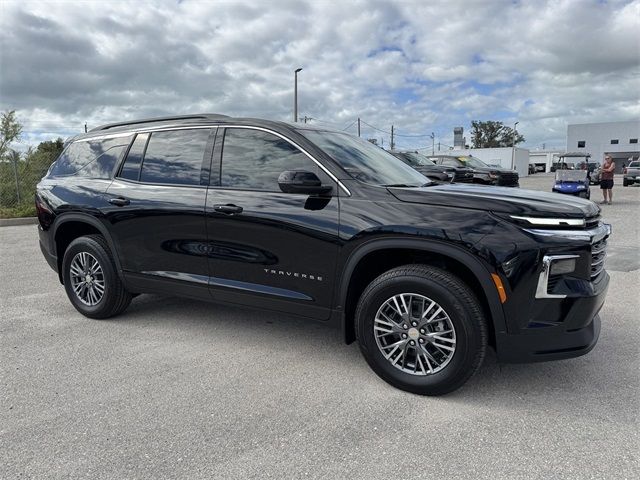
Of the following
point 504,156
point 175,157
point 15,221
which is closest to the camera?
point 175,157

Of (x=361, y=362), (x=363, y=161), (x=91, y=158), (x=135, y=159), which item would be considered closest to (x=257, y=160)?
(x=363, y=161)

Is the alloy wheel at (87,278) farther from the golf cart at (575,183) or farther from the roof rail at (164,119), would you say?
the golf cart at (575,183)

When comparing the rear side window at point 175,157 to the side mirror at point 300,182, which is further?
the rear side window at point 175,157

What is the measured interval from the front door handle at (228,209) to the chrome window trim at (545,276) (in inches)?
84.1

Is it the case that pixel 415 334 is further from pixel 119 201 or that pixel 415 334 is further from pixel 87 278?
pixel 87 278

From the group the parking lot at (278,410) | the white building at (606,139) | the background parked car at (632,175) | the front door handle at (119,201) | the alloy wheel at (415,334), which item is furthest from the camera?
the white building at (606,139)

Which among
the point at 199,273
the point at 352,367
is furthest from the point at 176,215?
the point at 352,367

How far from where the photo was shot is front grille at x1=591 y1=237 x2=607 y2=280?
302 centimetres

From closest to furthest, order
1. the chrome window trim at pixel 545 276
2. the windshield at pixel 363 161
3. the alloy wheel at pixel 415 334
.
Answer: the chrome window trim at pixel 545 276, the alloy wheel at pixel 415 334, the windshield at pixel 363 161

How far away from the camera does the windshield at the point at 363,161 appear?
Result: 11.9ft

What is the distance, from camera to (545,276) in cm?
286

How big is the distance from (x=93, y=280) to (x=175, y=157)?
60.2 inches

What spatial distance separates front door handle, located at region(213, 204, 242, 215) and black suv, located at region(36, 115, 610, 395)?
0.03 metres

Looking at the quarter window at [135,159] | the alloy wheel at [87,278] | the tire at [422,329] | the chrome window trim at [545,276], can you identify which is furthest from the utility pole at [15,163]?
the chrome window trim at [545,276]
